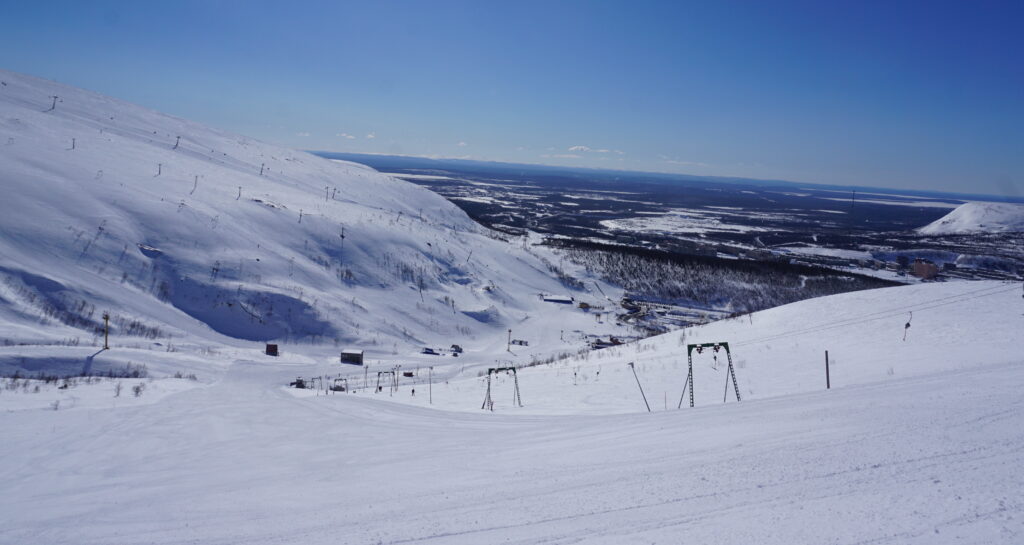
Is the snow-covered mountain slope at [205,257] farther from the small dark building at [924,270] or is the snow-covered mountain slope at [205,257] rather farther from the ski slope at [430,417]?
the small dark building at [924,270]

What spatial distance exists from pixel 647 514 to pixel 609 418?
5.80 meters

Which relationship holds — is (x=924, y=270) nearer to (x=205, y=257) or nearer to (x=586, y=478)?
(x=586, y=478)

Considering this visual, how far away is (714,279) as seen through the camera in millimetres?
67188

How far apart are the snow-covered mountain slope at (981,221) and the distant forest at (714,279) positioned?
3456 inches

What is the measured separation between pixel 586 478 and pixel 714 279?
215ft

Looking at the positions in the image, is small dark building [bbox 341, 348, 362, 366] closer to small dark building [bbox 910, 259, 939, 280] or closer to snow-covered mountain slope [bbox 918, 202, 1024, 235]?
small dark building [bbox 910, 259, 939, 280]

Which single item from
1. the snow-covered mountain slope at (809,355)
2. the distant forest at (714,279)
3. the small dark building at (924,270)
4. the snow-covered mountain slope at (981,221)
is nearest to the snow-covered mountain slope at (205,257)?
the distant forest at (714,279)

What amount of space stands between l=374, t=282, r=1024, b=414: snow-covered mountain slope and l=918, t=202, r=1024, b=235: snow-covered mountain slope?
14089 centimetres

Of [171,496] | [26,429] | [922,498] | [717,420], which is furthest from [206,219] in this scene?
[922,498]

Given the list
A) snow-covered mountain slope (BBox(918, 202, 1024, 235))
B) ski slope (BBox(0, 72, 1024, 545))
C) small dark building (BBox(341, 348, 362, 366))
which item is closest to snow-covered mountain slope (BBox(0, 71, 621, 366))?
ski slope (BBox(0, 72, 1024, 545))

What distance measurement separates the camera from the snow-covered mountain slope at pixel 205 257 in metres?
30.7

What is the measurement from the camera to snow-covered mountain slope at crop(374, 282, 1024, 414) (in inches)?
533

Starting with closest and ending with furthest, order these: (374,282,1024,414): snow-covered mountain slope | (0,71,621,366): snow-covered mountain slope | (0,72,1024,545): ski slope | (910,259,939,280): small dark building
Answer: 1. (0,72,1024,545): ski slope
2. (374,282,1024,414): snow-covered mountain slope
3. (0,71,621,366): snow-covered mountain slope
4. (910,259,939,280): small dark building

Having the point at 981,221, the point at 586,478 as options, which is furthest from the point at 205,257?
the point at 981,221
